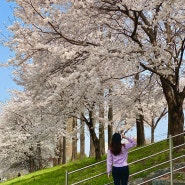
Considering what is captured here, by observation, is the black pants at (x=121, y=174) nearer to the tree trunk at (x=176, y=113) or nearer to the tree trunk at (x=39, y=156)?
the tree trunk at (x=176, y=113)

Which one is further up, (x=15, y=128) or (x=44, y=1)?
(x=44, y=1)

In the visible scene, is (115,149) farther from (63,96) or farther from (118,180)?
(63,96)

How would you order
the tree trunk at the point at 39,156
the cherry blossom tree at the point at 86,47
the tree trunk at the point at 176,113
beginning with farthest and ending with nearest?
the tree trunk at the point at 39,156
the tree trunk at the point at 176,113
the cherry blossom tree at the point at 86,47

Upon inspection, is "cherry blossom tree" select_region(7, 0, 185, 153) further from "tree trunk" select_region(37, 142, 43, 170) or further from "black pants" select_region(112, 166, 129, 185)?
"tree trunk" select_region(37, 142, 43, 170)

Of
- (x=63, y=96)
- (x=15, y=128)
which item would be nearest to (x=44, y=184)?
(x=63, y=96)

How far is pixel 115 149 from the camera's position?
28.5 feet

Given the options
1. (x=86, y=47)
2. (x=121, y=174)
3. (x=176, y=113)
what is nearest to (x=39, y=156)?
(x=176, y=113)

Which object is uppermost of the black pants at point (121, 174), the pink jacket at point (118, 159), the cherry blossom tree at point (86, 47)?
the cherry blossom tree at point (86, 47)

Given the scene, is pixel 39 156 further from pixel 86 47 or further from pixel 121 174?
pixel 121 174

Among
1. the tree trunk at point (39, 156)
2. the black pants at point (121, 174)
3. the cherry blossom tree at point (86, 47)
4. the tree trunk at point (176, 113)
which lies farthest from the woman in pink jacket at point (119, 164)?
the tree trunk at point (39, 156)

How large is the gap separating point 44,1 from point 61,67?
2.44 metres

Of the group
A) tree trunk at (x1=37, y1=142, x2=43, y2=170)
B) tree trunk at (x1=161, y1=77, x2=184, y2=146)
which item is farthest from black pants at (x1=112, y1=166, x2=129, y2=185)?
tree trunk at (x1=37, y1=142, x2=43, y2=170)

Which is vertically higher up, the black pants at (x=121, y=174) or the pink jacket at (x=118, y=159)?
the pink jacket at (x=118, y=159)

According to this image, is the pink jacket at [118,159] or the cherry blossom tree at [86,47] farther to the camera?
the cherry blossom tree at [86,47]
